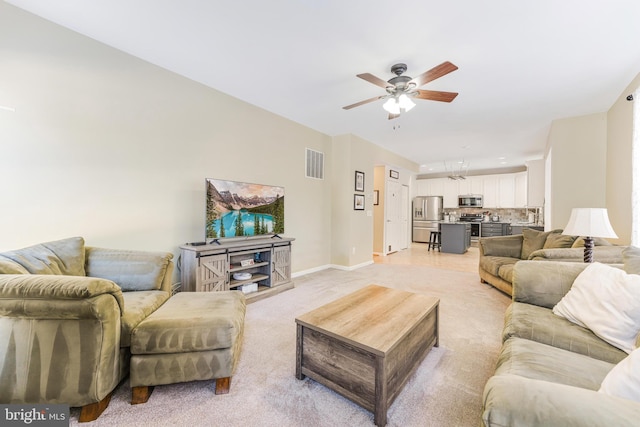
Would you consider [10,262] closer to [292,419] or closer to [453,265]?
[292,419]

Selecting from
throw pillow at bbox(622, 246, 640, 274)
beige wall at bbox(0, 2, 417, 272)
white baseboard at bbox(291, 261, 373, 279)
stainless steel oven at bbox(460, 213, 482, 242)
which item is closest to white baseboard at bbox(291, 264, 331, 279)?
white baseboard at bbox(291, 261, 373, 279)

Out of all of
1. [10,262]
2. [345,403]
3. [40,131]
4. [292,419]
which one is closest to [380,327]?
[345,403]

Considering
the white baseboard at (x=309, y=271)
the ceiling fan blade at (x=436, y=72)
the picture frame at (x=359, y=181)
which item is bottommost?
the white baseboard at (x=309, y=271)

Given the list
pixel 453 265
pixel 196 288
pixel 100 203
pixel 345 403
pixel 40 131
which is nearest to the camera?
pixel 345 403

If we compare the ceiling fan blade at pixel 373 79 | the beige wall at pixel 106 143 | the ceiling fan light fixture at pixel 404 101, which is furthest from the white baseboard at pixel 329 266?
the ceiling fan blade at pixel 373 79

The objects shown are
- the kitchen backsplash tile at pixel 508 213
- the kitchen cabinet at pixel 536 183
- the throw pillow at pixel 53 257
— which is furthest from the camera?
the kitchen backsplash tile at pixel 508 213

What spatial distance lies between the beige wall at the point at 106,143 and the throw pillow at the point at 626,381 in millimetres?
3303

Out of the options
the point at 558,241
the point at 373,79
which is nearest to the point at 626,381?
the point at 373,79

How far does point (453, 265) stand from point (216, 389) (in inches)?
203

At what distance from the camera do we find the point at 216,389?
1586 mm

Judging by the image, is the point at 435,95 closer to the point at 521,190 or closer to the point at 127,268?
the point at 127,268

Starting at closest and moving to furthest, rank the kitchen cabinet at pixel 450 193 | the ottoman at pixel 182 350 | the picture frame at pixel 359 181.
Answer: the ottoman at pixel 182 350
the picture frame at pixel 359 181
the kitchen cabinet at pixel 450 193

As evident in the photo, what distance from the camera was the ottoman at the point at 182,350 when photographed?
4.88ft

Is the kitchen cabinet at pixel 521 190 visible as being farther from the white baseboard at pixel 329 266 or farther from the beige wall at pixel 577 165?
the white baseboard at pixel 329 266
